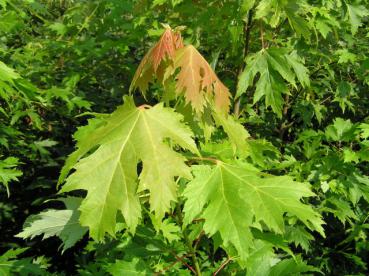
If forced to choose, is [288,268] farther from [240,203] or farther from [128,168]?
[128,168]

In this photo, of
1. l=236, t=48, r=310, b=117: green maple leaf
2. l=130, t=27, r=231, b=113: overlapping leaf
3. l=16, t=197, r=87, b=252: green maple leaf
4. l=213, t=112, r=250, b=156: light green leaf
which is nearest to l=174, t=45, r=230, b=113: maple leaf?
l=130, t=27, r=231, b=113: overlapping leaf

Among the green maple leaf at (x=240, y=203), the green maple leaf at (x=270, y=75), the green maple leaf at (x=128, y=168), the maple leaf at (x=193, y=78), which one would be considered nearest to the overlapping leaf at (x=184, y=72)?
the maple leaf at (x=193, y=78)

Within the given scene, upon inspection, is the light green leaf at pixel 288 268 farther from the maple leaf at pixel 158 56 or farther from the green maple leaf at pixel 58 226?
the maple leaf at pixel 158 56

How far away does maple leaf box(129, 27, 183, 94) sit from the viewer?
1.60 m

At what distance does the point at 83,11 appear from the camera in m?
4.75

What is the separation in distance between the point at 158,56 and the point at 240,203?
0.61m

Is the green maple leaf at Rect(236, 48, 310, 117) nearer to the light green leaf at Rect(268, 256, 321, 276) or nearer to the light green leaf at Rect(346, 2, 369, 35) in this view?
the light green leaf at Rect(346, 2, 369, 35)

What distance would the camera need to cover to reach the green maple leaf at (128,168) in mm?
1422

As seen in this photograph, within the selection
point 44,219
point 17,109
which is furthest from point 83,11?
point 44,219

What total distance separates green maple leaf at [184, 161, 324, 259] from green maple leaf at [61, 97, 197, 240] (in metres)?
0.17

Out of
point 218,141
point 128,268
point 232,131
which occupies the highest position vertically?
point 232,131

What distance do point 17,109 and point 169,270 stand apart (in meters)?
2.41

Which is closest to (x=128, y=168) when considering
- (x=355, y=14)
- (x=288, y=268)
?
(x=288, y=268)

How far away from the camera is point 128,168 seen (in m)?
1.49
